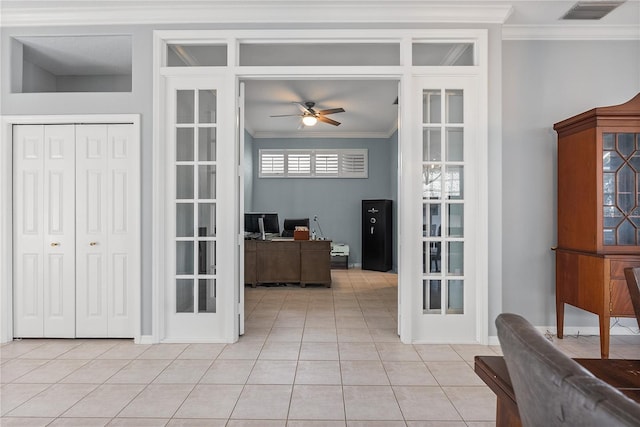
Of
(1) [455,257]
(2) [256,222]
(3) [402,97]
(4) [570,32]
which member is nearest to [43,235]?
(2) [256,222]

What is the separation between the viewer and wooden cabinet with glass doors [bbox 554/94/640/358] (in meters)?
3.06

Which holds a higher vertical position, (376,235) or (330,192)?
(330,192)

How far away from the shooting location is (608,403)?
0.44m

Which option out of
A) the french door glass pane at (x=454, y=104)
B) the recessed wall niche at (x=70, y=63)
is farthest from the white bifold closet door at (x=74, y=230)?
the french door glass pane at (x=454, y=104)

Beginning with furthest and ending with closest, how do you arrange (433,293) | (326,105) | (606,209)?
(326,105) → (433,293) → (606,209)

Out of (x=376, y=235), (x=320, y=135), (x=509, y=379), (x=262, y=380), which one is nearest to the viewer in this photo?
(x=509, y=379)

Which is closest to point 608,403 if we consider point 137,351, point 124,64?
point 137,351

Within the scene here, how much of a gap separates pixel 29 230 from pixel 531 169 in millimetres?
4738

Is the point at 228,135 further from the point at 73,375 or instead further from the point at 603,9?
the point at 603,9

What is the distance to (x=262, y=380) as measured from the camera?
2760 millimetres

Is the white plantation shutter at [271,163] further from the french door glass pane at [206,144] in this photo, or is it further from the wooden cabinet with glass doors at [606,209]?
the wooden cabinet with glass doors at [606,209]

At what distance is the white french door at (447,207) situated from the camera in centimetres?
355

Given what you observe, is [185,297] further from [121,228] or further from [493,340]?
[493,340]

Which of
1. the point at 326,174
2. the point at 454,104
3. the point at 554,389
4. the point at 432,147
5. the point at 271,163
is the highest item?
the point at 271,163
